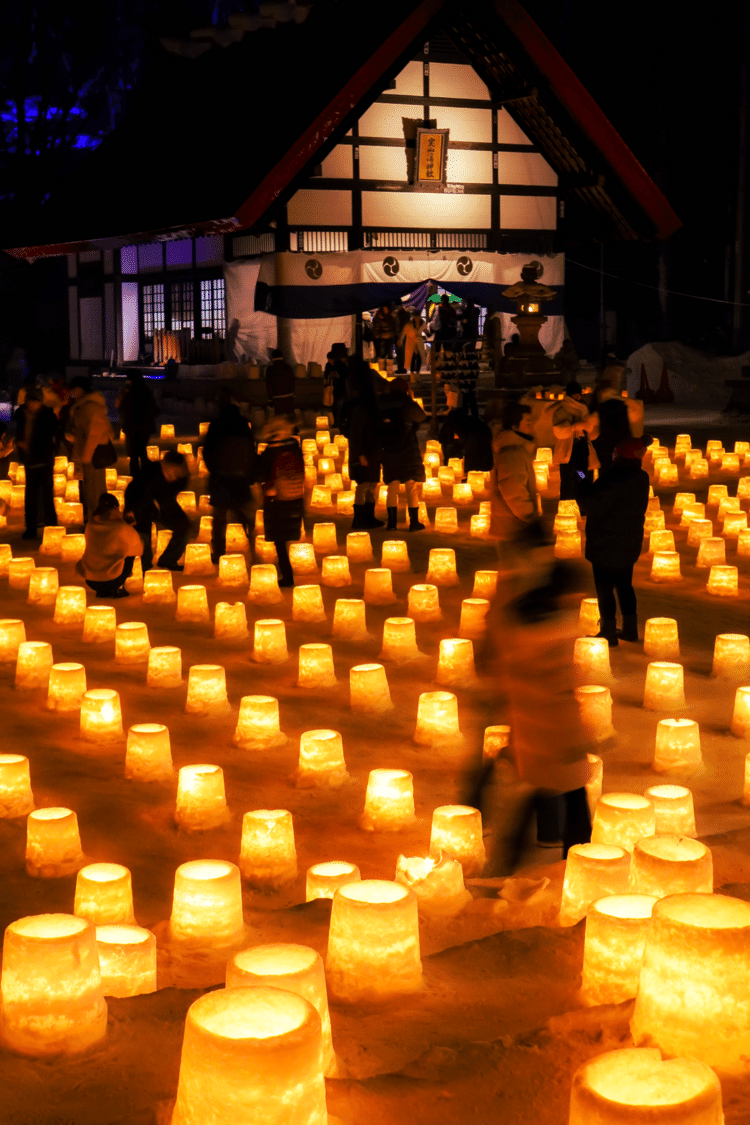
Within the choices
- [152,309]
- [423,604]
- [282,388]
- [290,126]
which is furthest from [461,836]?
[152,309]

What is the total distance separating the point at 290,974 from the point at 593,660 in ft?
16.6

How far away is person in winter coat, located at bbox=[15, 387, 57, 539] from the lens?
42.3ft

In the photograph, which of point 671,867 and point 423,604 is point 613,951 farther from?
point 423,604

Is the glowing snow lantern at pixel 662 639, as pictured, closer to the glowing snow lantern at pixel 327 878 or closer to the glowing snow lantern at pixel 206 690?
the glowing snow lantern at pixel 206 690

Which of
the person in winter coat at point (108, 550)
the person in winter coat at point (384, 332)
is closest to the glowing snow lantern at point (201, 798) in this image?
the person in winter coat at point (108, 550)

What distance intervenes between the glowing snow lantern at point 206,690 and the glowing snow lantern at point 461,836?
2.48 metres

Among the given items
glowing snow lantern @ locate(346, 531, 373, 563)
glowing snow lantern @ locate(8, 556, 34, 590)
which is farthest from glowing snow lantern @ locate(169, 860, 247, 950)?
glowing snow lantern @ locate(346, 531, 373, 563)

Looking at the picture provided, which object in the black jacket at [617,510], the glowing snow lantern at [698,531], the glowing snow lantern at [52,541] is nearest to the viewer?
the black jacket at [617,510]

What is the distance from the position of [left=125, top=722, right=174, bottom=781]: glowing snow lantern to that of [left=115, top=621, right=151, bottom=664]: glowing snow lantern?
2.20 metres

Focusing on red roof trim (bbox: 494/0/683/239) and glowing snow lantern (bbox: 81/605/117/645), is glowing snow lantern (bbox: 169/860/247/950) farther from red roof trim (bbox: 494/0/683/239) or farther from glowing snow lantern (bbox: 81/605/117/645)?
red roof trim (bbox: 494/0/683/239)

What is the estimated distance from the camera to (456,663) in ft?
26.0

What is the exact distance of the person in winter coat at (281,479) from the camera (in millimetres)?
10312

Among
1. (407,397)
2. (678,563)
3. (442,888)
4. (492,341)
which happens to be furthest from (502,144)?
(442,888)

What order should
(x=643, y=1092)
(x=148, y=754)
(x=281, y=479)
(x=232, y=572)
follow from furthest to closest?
(x=232, y=572) → (x=281, y=479) → (x=148, y=754) → (x=643, y=1092)
